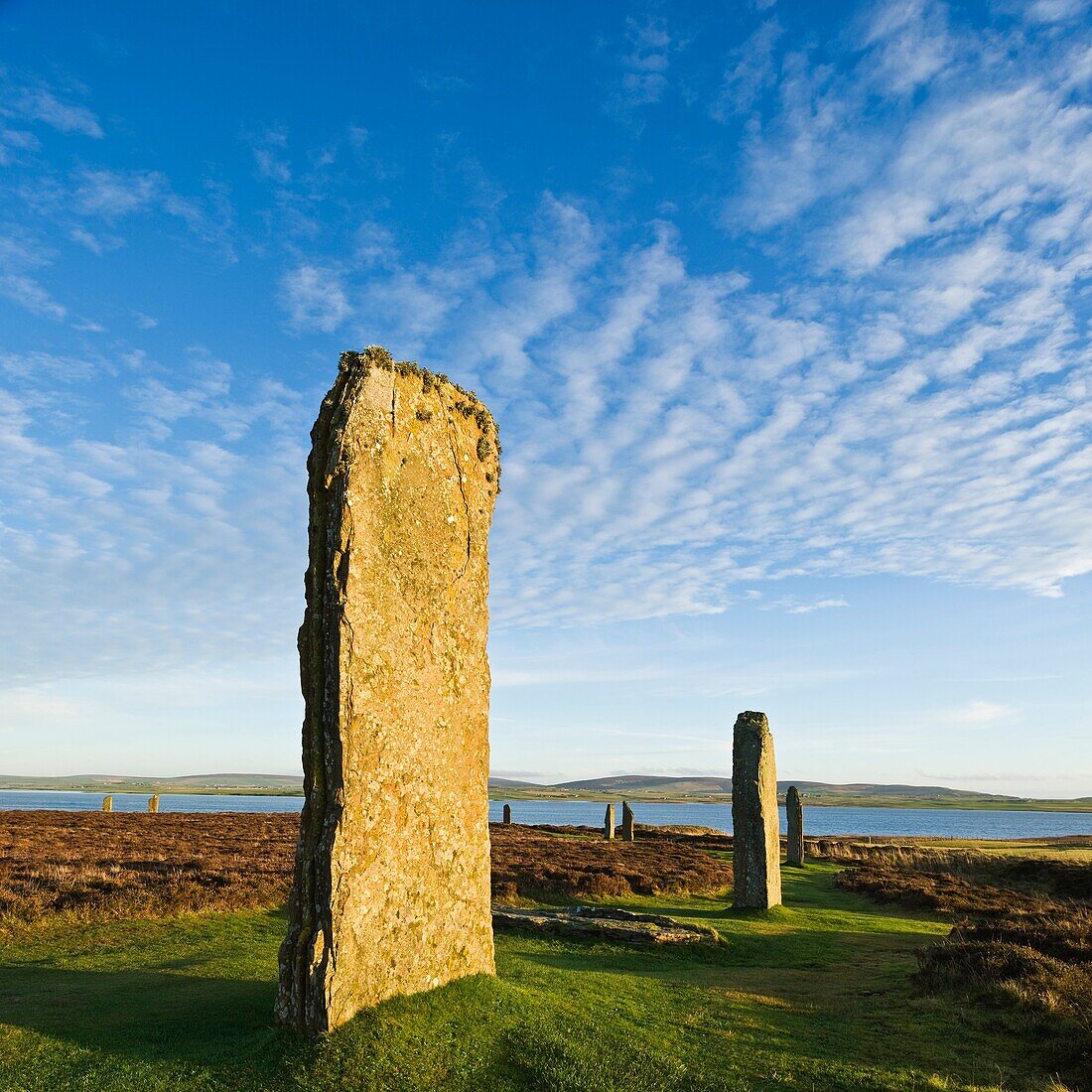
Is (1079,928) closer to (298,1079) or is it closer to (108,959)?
(298,1079)

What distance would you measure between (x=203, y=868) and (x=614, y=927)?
9732 mm

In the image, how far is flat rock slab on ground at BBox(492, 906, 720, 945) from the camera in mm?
12320

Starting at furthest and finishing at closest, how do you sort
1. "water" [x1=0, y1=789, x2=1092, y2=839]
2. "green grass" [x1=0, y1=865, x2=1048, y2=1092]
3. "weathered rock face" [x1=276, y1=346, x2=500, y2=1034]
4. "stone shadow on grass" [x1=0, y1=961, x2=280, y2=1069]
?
"water" [x1=0, y1=789, x2=1092, y2=839] → "weathered rock face" [x1=276, y1=346, x2=500, y2=1034] → "stone shadow on grass" [x1=0, y1=961, x2=280, y2=1069] → "green grass" [x1=0, y1=865, x2=1048, y2=1092]

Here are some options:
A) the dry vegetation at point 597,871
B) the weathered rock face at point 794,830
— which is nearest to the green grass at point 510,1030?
the dry vegetation at point 597,871

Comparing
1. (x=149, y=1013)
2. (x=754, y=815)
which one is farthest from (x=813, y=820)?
(x=149, y=1013)

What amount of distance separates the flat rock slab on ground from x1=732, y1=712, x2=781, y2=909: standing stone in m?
3.03

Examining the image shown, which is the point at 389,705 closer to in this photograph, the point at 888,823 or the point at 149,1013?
the point at 149,1013

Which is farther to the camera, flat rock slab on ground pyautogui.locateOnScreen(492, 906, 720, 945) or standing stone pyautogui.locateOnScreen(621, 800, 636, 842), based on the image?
standing stone pyautogui.locateOnScreen(621, 800, 636, 842)

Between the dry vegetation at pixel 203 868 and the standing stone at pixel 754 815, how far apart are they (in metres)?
3.50

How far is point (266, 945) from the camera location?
11.3 m

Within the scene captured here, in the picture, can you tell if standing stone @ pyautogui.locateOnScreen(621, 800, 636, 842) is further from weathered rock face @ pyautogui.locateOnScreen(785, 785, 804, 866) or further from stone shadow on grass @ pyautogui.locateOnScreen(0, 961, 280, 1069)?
stone shadow on grass @ pyautogui.locateOnScreen(0, 961, 280, 1069)

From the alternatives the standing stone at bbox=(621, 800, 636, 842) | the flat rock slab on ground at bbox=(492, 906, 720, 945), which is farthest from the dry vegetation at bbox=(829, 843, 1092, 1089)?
the standing stone at bbox=(621, 800, 636, 842)

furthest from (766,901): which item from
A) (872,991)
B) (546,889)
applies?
(872,991)

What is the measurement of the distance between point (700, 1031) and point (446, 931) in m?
2.55
